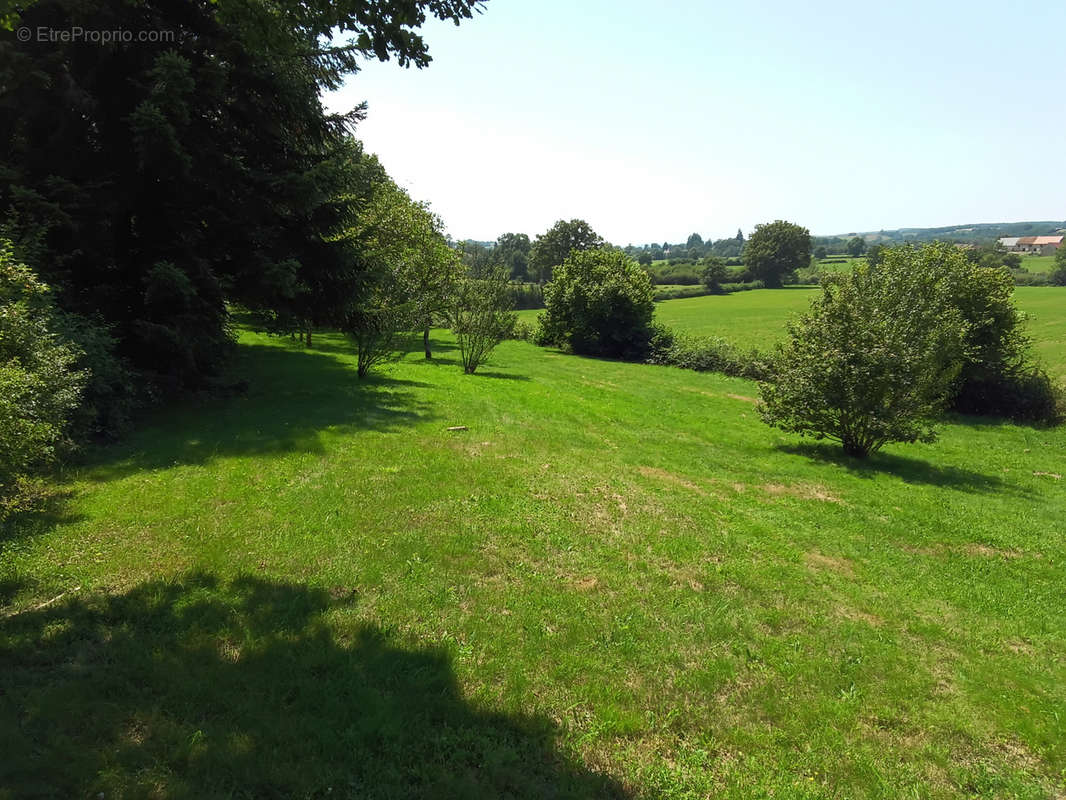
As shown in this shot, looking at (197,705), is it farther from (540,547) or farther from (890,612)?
(890,612)

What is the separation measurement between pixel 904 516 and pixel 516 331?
44293 millimetres

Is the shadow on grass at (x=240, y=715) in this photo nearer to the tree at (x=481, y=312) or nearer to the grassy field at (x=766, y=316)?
the tree at (x=481, y=312)

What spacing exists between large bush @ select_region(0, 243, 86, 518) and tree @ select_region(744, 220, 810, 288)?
370ft

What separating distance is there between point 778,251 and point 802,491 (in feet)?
355

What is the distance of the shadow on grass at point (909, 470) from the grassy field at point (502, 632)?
2.34 m

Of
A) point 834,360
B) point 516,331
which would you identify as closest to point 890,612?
point 834,360

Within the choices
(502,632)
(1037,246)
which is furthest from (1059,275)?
(1037,246)

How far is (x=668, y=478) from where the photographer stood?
437 inches

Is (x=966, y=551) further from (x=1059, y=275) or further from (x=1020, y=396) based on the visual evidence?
(x=1059, y=275)

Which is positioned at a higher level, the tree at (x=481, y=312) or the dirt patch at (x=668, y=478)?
the tree at (x=481, y=312)

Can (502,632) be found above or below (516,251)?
below

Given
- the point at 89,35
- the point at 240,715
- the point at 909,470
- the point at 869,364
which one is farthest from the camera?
the point at 909,470

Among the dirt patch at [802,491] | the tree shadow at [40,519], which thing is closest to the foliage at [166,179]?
the tree shadow at [40,519]

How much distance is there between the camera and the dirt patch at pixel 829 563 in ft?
24.3
